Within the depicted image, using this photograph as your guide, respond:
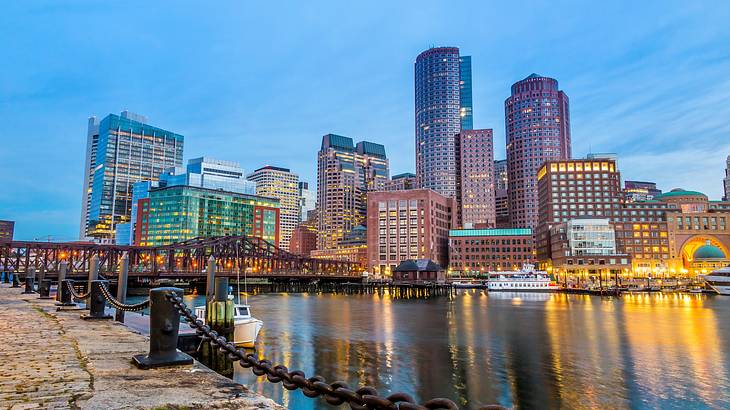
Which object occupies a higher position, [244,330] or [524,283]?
[244,330]

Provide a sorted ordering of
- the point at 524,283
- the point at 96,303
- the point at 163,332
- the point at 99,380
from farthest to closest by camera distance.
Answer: the point at 524,283
the point at 96,303
the point at 163,332
the point at 99,380

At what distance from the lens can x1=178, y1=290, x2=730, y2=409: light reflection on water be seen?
2497 centimetres

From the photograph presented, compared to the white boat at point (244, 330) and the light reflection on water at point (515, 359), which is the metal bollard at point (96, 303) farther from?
the white boat at point (244, 330)

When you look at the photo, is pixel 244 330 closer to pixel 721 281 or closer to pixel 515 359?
pixel 515 359

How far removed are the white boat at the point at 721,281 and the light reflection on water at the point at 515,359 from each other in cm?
8475

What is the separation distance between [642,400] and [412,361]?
576 inches

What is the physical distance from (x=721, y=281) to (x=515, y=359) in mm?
130347

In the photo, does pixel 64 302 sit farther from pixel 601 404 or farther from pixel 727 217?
pixel 727 217

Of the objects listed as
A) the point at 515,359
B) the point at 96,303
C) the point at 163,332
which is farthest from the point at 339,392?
the point at 515,359

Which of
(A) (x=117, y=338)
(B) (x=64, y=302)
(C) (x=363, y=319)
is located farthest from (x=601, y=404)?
(C) (x=363, y=319)

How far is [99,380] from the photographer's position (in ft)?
27.5

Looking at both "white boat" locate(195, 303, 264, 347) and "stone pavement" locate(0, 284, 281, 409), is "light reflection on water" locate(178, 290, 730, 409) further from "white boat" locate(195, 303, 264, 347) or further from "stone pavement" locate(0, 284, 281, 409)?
"stone pavement" locate(0, 284, 281, 409)

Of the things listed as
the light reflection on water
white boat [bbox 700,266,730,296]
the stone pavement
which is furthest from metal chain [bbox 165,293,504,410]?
white boat [bbox 700,266,730,296]

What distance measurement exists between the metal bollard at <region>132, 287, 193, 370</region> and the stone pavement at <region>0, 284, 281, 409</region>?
23cm
